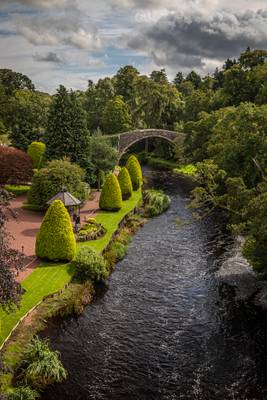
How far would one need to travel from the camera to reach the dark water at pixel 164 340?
59.3ft

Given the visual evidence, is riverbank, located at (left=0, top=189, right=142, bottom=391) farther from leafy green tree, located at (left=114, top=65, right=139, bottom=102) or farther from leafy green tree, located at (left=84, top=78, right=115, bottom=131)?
leafy green tree, located at (left=114, top=65, right=139, bottom=102)

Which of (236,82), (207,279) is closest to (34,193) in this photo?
(207,279)

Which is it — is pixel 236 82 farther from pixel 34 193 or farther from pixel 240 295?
pixel 240 295

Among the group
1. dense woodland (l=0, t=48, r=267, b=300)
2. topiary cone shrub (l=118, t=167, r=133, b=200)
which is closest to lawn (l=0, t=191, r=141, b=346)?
dense woodland (l=0, t=48, r=267, b=300)

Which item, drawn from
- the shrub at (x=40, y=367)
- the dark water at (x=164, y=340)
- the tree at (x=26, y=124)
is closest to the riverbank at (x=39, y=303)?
the shrub at (x=40, y=367)

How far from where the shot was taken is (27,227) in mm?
36031

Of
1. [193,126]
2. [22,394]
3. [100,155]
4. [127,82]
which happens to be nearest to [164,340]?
[22,394]

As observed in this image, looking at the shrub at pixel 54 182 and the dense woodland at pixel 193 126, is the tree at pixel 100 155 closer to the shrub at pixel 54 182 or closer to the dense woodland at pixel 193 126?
the dense woodland at pixel 193 126

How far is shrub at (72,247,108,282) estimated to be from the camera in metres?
27.1

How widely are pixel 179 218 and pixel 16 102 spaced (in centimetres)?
3996

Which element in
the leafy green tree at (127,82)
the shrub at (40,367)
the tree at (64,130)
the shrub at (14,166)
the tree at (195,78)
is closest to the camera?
the shrub at (40,367)

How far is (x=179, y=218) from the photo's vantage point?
1784 inches

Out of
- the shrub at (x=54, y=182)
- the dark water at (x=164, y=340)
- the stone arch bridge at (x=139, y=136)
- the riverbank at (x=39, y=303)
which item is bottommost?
A: the dark water at (x=164, y=340)

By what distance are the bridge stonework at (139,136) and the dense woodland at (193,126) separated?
161 inches
